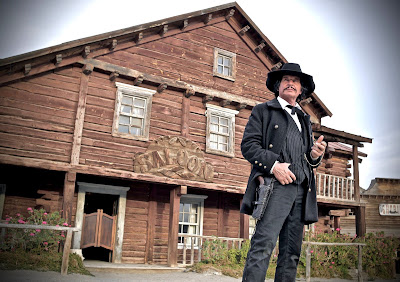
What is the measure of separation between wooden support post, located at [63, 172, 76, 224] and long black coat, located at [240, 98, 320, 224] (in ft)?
25.1

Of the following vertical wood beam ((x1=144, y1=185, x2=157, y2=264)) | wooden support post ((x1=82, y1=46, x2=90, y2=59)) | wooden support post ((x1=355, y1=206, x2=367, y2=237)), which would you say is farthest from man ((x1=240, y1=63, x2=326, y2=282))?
wooden support post ((x1=355, y1=206, x2=367, y2=237))

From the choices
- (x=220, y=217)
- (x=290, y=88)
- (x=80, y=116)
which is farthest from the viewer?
(x=220, y=217)

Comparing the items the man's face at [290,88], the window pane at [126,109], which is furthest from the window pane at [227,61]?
the man's face at [290,88]

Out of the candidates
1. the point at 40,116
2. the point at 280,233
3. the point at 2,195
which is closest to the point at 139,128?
the point at 40,116

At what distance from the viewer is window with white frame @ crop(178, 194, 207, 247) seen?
13.5 m

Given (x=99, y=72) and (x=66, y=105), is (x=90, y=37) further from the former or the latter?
(x=66, y=105)

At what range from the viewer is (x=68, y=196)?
9836 mm

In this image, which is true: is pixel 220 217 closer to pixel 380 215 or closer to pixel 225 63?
pixel 225 63

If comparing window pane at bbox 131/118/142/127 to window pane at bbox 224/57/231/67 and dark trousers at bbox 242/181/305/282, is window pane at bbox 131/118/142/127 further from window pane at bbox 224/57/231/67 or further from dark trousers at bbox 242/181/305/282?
dark trousers at bbox 242/181/305/282

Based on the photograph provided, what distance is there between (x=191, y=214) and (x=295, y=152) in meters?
10.9

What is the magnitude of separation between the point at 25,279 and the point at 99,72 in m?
6.50

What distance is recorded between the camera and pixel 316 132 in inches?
611

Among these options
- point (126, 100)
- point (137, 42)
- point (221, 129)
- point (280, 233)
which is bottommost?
point (280, 233)

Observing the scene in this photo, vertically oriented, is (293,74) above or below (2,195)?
above
